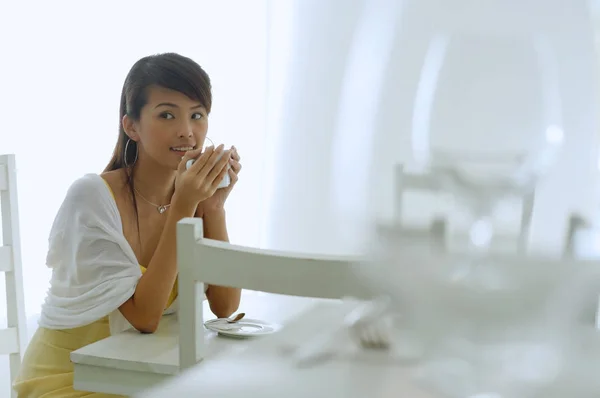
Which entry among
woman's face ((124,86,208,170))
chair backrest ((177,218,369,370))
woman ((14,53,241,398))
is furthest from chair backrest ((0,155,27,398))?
chair backrest ((177,218,369,370))

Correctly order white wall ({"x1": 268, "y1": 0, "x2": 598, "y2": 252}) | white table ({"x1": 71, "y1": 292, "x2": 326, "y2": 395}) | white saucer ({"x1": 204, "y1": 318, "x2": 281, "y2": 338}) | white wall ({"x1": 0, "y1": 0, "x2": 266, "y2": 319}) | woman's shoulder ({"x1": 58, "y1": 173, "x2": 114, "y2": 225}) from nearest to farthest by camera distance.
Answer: white wall ({"x1": 268, "y1": 0, "x2": 598, "y2": 252})
white table ({"x1": 71, "y1": 292, "x2": 326, "y2": 395})
white saucer ({"x1": 204, "y1": 318, "x2": 281, "y2": 338})
woman's shoulder ({"x1": 58, "y1": 173, "x2": 114, "y2": 225})
white wall ({"x1": 0, "y1": 0, "x2": 266, "y2": 319})

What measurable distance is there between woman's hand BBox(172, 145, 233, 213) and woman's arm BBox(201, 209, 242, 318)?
0.45 feet

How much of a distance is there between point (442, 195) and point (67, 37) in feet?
8.46

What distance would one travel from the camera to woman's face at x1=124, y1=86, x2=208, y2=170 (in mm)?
1140

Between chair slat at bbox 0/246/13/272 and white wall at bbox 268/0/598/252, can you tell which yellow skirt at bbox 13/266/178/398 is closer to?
chair slat at bbox 0/246/13/272

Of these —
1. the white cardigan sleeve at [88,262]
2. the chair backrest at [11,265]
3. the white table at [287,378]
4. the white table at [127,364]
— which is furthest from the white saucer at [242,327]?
the white table at [287,378]

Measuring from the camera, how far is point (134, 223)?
1190 mm

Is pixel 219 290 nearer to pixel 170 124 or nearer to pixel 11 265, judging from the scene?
pixel 170 124

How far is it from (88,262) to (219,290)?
219mm

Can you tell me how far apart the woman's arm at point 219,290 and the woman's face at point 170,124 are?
10 cm

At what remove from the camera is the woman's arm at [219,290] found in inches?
45.3

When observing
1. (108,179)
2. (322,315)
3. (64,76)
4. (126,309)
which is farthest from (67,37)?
(322,315)

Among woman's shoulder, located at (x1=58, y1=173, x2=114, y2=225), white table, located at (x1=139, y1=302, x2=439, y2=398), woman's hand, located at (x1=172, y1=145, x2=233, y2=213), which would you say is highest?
white table, located at (x1=139, y1=302, x2=439, y2=398)

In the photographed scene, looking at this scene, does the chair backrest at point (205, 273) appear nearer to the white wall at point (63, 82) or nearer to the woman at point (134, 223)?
the woman at point (134, 223)
